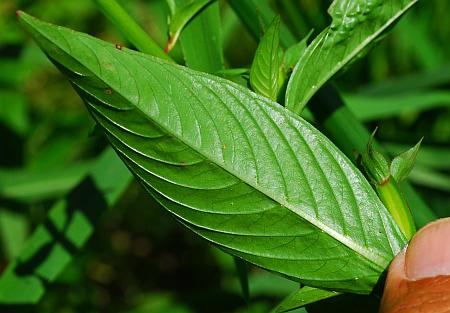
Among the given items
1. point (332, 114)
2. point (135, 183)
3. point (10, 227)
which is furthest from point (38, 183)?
point (332, 114)

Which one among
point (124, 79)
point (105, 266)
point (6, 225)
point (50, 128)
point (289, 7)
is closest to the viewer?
point (124, 79)

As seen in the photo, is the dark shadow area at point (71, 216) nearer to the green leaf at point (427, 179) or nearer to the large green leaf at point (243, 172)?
the large green leaf at point (243, 172)

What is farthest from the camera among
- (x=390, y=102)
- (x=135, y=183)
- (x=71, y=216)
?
(x=135, y=183)

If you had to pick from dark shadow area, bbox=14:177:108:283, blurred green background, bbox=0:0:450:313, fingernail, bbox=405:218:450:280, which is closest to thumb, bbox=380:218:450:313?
fingernail, bbox=405:218:450:280

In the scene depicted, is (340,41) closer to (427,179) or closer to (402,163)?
(402,163)

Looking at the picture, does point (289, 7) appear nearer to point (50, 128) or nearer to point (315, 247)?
point (50, 128)

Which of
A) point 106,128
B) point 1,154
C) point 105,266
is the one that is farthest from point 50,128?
point 106,128

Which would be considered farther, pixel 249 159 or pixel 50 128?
pixel 50 128
